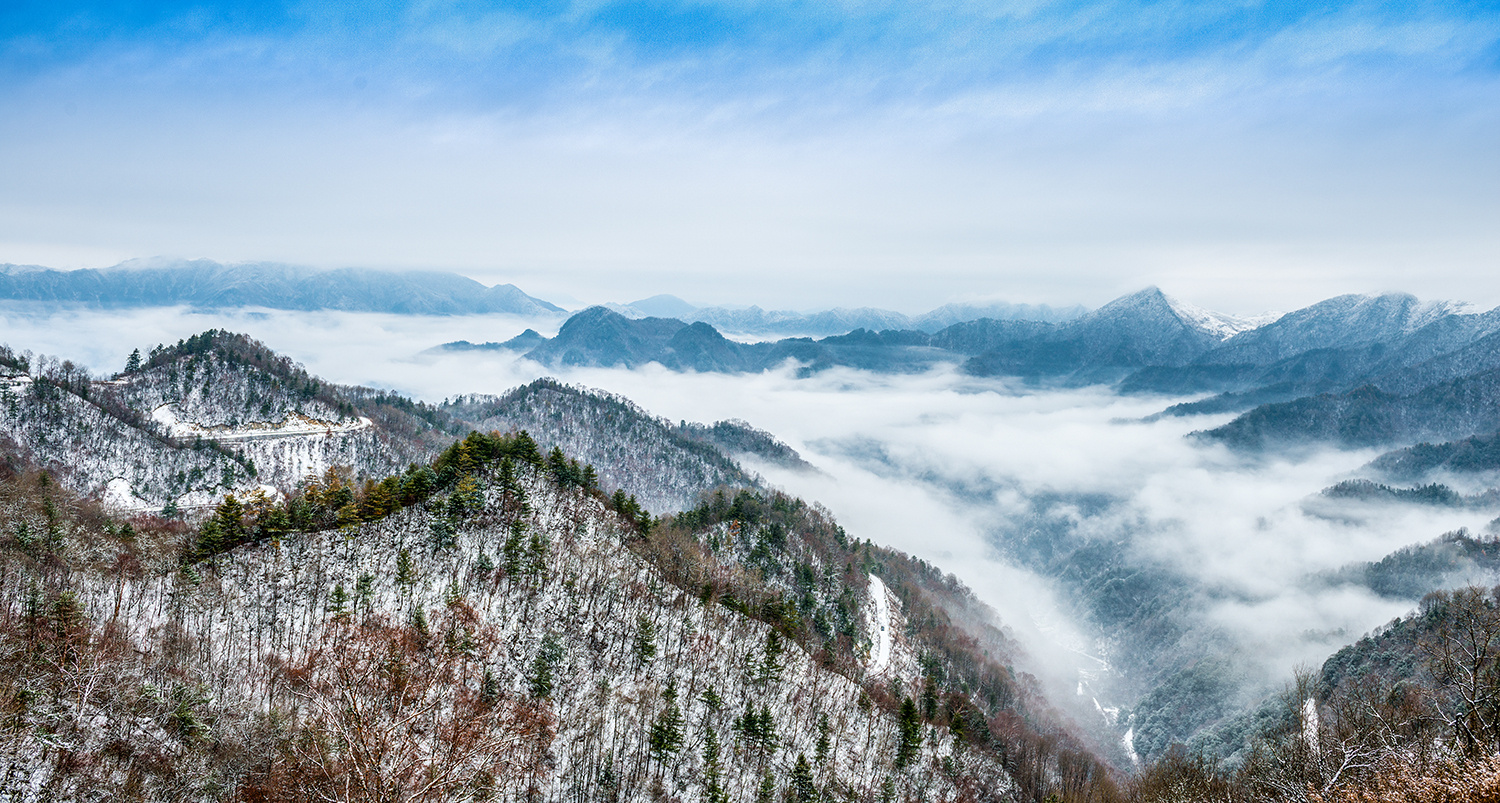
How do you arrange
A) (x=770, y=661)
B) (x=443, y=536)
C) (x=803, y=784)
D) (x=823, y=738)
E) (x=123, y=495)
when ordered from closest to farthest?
1. (x=803, y=784)
2. (x=823, y=738)
3. (x=443, y=536)
4. (x=770, y=661)
5. (x=123, y=495)

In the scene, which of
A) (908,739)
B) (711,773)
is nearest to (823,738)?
(908,739)

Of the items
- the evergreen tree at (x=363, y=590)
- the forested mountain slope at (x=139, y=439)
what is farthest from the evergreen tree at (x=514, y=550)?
the forested mountain slope at (x=139, y=439)

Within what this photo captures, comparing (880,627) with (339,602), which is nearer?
(339,602)

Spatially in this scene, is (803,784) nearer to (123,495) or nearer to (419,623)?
(419,623)

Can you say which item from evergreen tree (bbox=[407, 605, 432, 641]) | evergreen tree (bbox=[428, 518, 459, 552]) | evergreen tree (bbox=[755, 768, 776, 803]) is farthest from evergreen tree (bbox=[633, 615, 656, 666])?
evergreen tree (bbox=[428, 518, 459, 552])

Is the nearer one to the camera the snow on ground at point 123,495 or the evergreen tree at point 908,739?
the evergreen tree at point 908,739

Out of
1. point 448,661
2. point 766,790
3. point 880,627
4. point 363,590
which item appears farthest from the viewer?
point 880,627

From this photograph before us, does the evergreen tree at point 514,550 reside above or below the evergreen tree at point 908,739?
above

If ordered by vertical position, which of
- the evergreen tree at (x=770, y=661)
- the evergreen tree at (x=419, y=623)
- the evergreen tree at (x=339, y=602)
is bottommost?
the evergreen tree at (x=770, y=661)

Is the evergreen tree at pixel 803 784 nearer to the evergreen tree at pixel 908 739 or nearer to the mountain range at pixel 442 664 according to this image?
the mountain range at pixel 442 664
